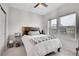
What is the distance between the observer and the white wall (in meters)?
1.37

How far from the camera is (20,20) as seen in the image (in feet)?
4.66

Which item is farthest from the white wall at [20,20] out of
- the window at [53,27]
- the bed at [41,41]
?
the window at [53,27]

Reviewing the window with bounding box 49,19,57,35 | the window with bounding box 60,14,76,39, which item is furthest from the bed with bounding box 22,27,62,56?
the window with bounding box 60,14,76,39

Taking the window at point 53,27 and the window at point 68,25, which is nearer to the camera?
the window at point 68,25

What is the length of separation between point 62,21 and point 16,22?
39.8 inches

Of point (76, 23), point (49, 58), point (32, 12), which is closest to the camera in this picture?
point (49, 58)

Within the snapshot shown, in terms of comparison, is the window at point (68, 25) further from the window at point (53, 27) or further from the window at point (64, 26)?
the window at point (53, 27)

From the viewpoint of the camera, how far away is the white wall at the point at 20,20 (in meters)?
1.37

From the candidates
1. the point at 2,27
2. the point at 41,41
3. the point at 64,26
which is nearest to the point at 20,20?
the point at 2,27

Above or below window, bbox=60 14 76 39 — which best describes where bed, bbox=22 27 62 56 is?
below

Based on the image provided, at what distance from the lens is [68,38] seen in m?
1.39

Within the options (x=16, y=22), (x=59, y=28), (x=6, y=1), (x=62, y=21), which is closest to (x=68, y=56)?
(x=59, y=28)

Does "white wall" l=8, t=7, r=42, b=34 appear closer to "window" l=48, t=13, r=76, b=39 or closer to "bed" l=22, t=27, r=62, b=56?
"bed" l=22, t=27, r=62, b=56

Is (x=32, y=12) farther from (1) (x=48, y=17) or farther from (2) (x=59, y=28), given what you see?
(2) (x=59, y=28)
